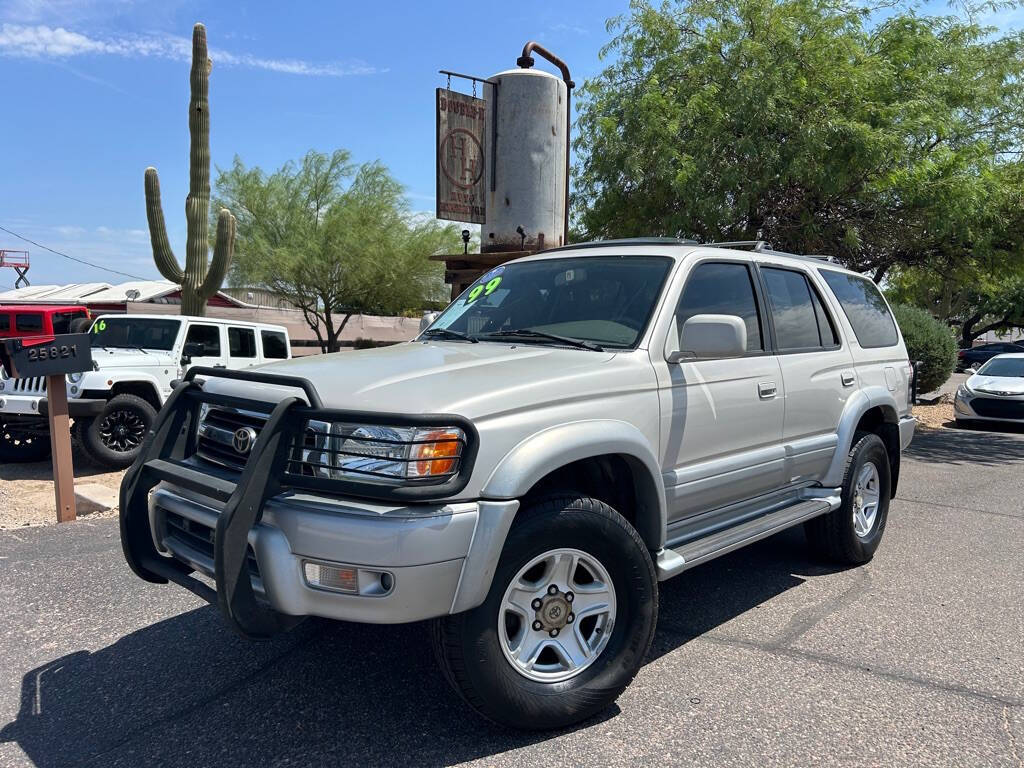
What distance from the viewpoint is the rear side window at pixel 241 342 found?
10.5 m

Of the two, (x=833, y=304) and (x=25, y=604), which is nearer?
(x=25, y=604)

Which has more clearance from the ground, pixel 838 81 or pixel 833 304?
pixel 838 81

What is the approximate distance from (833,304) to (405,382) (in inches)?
127

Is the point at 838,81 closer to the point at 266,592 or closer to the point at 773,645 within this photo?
the point at 773,645

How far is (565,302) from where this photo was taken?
4.04m

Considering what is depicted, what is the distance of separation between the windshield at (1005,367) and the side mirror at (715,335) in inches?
498

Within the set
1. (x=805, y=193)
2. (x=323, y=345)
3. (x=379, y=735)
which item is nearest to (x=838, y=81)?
(x=805, y=193)

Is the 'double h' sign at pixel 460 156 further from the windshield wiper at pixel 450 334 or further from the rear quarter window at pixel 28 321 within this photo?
the rear quarter window at pixel 28 321

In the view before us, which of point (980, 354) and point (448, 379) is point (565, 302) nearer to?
point (448, 379)

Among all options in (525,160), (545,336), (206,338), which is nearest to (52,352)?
(206,338)

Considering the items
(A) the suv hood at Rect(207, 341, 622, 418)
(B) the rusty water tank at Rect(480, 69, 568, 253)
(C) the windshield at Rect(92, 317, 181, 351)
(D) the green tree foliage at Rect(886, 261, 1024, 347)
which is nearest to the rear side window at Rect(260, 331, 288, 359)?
(C) the windshield at Rect(92, 317, 181, 351)

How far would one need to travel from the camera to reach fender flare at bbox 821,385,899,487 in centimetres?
472

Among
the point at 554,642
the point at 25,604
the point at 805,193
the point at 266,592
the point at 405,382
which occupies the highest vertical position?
the point at 805,193

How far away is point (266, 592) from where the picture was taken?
264 cm
